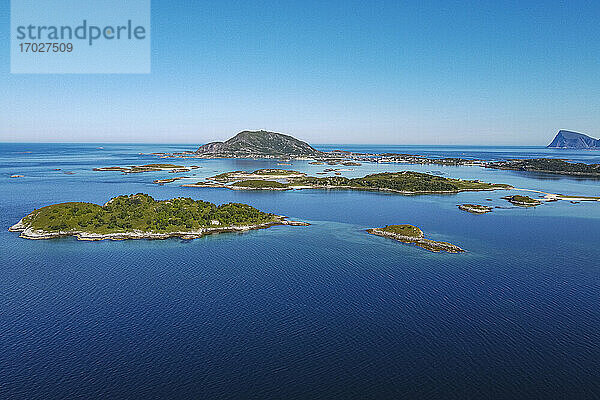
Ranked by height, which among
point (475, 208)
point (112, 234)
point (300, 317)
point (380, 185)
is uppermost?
point (380, 185)

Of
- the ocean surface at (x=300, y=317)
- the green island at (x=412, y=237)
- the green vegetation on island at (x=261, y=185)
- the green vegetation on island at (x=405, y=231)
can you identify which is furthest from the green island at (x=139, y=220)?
the green vegetation on island at (x=261, y=185)

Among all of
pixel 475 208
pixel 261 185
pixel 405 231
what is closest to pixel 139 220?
pixel 405 231

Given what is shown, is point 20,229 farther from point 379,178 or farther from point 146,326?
point 379,178

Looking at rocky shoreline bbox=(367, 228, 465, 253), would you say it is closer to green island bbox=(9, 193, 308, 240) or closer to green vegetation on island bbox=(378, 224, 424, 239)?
Answer: green vegetation on island bbox=(378, 224, 424, 239)

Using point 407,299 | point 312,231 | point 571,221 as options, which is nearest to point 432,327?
point 407,299

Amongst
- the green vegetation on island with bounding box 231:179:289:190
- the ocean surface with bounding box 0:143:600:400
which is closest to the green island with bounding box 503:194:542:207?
the ocean surface with bounding box 0:143:600:400

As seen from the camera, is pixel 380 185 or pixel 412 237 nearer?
pixel 412 237

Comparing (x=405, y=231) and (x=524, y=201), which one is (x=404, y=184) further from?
(x=405, y=231)
